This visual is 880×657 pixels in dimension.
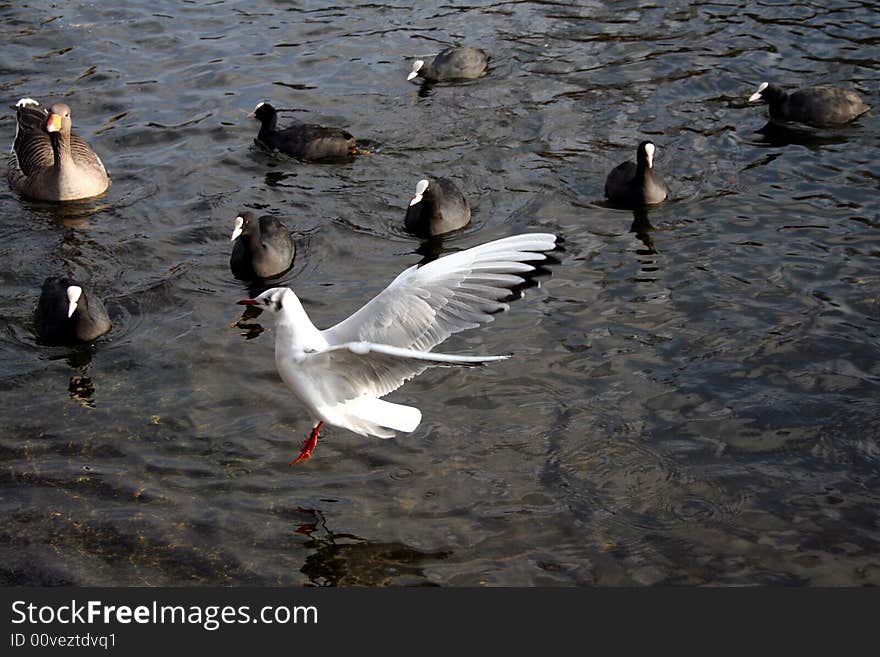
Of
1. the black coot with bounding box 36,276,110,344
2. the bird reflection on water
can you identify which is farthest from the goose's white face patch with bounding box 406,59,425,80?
the bird reflection on water

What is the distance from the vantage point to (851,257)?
11961 mm

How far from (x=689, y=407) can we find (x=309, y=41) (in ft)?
33.5

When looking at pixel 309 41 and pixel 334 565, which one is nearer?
pixel 334 565

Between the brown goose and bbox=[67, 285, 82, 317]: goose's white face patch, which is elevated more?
the brown goose

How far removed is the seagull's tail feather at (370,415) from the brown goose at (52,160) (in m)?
6.41

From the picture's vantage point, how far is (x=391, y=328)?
8.14 m

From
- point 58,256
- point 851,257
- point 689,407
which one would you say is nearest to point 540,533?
point 689,407

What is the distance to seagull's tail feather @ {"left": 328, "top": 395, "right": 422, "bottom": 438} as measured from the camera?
27.5ft

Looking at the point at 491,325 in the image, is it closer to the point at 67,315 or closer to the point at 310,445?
the point at 310,445

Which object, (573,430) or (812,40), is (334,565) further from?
(812,40)

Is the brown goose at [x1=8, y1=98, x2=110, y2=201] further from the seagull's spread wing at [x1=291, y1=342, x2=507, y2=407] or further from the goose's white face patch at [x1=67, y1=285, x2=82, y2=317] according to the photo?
the seagull's spread wing at [x1=291, y1=342, x2=507, y2=407]

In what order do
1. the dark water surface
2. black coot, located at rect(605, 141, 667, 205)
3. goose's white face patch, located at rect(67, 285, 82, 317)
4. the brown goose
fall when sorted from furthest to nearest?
1. the brown goose
2. black coot, located at rect(605, 141, 667, 205)
3. goose's white face patch, located at rect(67, 285, 82, 317)
4. the dark water surface

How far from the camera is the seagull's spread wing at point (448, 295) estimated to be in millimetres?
7797

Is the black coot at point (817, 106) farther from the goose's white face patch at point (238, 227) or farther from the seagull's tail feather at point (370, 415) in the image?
the seagull's tail feather at point (370, 415)
